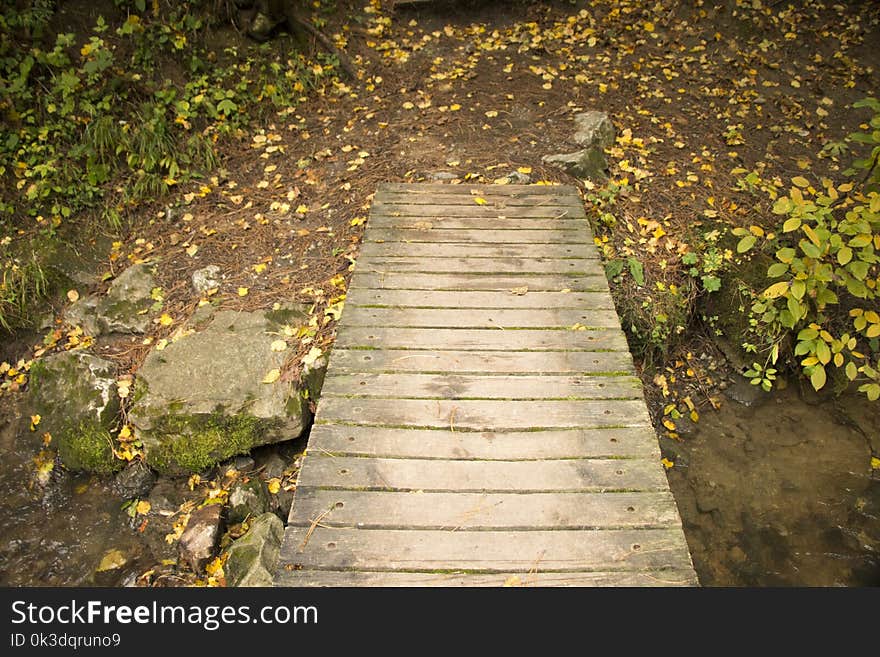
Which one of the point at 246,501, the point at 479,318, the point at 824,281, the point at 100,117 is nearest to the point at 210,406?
the point at 246,501

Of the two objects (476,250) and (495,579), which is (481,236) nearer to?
(476,250)

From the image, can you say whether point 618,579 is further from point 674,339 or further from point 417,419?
point 674,339

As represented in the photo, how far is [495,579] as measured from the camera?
6.96 feet

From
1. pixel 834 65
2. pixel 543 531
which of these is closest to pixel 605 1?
pixel 834 65

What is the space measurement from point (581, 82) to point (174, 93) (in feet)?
14.3

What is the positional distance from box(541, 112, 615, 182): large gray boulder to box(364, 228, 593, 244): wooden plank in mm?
1170

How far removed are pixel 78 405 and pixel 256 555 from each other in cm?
194

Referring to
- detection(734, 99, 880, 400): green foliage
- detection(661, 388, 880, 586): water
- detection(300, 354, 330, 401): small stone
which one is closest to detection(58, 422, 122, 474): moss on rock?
detection(300, 354, 330, 401): small stone

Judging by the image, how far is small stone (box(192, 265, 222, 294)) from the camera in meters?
4.59

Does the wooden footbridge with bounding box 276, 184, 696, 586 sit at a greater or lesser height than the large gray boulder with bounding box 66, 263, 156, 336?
greater

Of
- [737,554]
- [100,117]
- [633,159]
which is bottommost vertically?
[737,554]

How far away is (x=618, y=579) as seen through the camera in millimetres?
2123

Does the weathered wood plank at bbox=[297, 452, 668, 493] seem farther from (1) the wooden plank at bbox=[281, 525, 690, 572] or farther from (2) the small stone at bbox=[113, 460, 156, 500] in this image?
(2) the small stone at bbox=[113, 460, 156, 500]

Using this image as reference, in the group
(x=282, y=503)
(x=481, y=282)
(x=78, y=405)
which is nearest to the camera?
(x=481, y=282)
